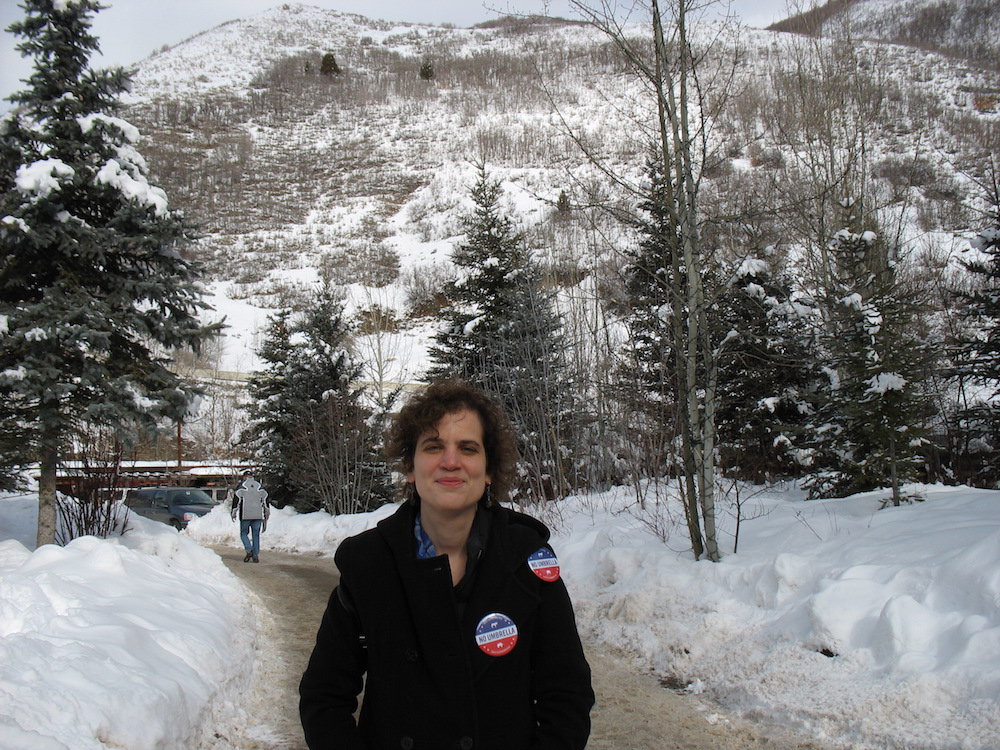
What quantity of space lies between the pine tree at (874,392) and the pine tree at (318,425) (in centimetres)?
1443

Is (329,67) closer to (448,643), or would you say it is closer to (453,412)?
(453,412)

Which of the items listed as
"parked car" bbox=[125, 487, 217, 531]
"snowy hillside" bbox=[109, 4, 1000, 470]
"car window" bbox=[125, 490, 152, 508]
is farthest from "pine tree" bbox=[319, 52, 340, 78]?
"car window" bbox=[125, 490, 152, 508]

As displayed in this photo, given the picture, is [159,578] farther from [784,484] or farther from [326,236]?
[326,236]

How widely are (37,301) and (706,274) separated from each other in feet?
32.6

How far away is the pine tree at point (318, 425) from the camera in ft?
70.0

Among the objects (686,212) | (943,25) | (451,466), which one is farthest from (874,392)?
(943,25)

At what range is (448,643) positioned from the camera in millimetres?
1898

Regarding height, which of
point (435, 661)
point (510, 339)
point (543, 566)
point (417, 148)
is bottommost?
point (510, 339)

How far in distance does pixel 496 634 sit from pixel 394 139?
95877mm

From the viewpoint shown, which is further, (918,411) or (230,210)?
(230,210)

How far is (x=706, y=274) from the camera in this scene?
9.12 metres

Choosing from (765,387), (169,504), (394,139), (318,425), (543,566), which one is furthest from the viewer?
(394,139)

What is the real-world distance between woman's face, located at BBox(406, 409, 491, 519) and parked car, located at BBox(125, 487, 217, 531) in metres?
22.2

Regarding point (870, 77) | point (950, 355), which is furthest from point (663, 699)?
point (870, 77)
